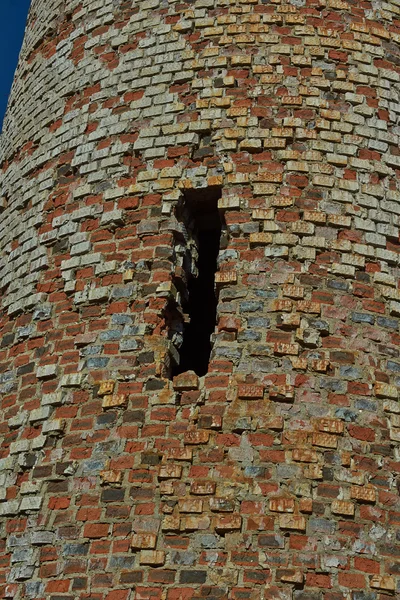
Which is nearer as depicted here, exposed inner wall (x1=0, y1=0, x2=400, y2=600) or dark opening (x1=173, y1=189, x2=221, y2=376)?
exposed inner wall (x1=0, y1=0, x2=400, y2=600)

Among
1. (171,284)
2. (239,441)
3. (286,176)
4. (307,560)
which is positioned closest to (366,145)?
(286,176)

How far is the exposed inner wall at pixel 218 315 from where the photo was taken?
147 inches

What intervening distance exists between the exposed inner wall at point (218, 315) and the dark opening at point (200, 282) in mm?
165

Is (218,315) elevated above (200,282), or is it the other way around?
(200,282)

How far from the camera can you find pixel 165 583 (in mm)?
3633

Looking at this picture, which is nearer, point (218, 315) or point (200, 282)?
point (218, 315)

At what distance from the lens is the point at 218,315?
431cm

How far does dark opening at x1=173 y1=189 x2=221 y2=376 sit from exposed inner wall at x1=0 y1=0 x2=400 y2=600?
0.17 metres

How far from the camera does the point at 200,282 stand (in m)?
5.77

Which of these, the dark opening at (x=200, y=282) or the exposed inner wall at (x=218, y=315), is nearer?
the exposed inner wall at (x=218, y=315)

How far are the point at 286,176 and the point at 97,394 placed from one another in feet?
5.35

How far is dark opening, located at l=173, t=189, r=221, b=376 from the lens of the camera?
474 centimetres

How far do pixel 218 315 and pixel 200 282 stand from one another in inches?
58.4

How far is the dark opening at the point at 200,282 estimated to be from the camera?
474cm
